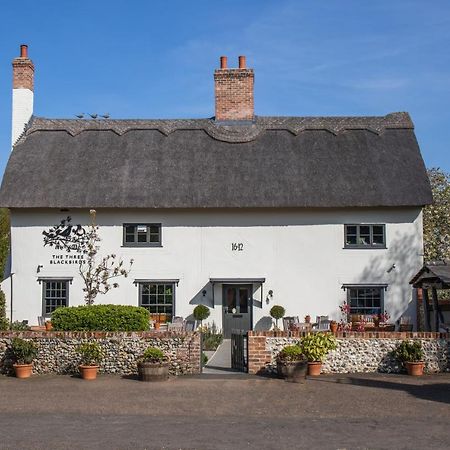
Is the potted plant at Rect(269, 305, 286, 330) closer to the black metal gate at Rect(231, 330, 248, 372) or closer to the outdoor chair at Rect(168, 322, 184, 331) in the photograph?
the outdoor chair at Rect(168, 322, 184, 331)

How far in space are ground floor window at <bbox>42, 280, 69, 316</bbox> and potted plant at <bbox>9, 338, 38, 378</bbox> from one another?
24.4 ft

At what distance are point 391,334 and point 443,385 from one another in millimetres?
1972

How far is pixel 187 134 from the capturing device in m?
24.7

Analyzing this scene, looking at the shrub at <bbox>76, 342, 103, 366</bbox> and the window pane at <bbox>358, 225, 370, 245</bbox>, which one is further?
the window pane at <bbox>358, 225, 370, 245</bbox>

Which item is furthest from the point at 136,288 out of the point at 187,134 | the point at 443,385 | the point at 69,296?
the point at 443,385

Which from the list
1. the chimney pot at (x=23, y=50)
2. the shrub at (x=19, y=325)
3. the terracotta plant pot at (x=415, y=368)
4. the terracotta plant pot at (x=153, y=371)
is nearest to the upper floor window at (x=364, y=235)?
the terracotta plant pot at (x=415, y=368)

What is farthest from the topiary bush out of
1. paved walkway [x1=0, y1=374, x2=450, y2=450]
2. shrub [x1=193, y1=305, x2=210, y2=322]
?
shrub [x1=193, y1=305, x2=210, y2=322]

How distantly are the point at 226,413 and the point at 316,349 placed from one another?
166 inches

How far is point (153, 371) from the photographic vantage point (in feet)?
45.9

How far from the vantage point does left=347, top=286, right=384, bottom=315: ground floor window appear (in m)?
22.2

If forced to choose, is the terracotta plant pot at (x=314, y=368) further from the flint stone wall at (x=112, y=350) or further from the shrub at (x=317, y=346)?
the flint stone wall at (x=112, y=350)

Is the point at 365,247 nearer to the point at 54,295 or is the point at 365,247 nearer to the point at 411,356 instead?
the point at 411,356

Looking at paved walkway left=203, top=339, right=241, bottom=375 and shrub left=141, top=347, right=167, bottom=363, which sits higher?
shrub left=141, top=347, right=167, bottom=363

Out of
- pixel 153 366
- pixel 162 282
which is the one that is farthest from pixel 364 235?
pixel 153 366
